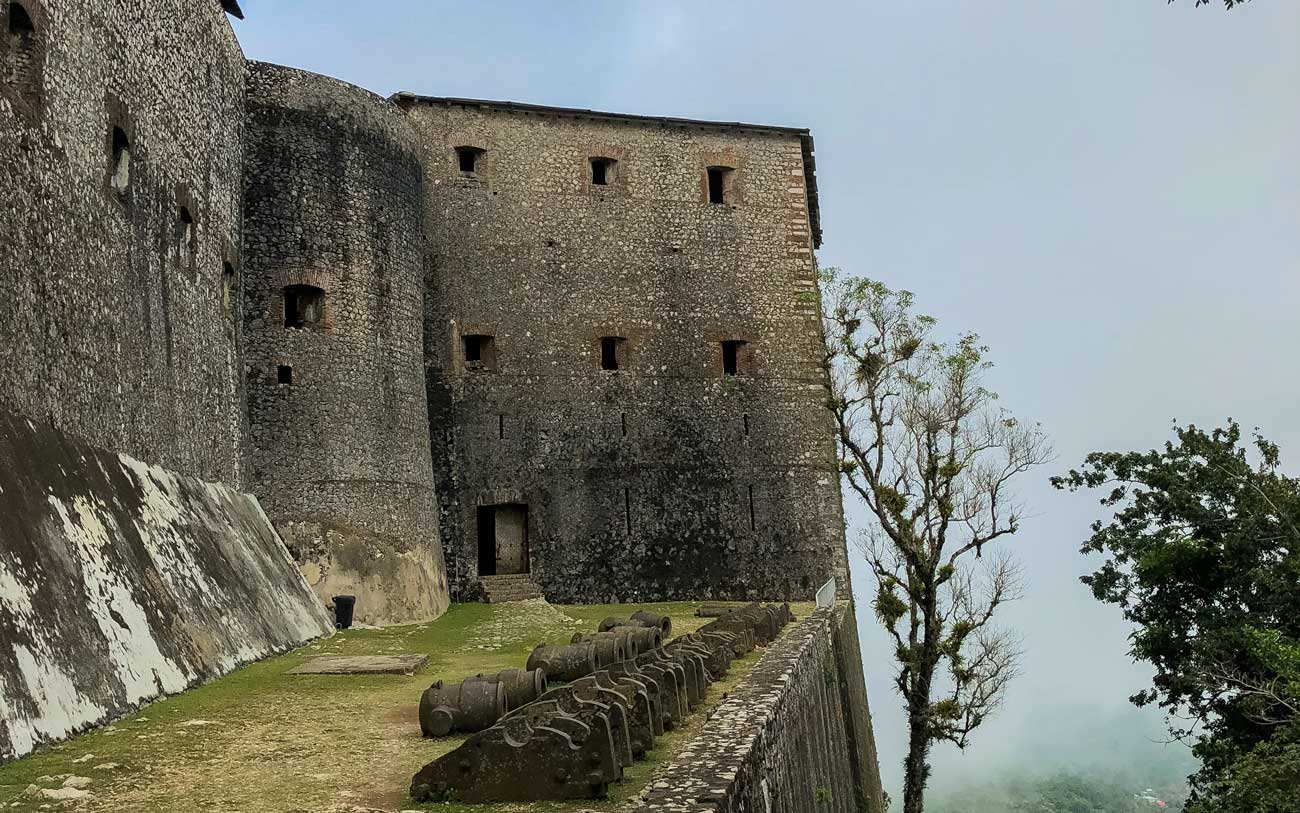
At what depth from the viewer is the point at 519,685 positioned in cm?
650

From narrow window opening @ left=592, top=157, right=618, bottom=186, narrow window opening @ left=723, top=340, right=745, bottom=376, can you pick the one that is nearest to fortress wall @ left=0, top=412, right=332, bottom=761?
narrow window opening @ left=723, top=340, right=745, bottom=376

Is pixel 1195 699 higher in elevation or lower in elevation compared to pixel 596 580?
lower

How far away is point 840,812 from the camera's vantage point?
977 cm

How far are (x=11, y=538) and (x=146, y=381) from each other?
14.4ft

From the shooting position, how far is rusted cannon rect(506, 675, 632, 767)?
467 cm

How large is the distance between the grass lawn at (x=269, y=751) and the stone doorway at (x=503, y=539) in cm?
952

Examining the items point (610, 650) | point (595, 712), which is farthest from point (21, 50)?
point (595, 712)

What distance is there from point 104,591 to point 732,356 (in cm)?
1488

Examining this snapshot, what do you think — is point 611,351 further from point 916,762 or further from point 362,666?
point 362,666

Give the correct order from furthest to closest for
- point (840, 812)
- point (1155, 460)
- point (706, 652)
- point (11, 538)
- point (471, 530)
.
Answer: point (471, 530) < point (1155, 460) < point (840, 812) < point (706, 652) < point (11, 538)

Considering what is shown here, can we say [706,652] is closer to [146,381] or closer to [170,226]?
[146,381]

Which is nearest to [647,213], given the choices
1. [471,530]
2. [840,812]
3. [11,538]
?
[471,530]

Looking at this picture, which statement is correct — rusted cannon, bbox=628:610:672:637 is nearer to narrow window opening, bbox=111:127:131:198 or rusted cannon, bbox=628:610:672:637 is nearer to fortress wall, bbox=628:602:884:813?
fortress wall, bbox=628:602:884:813

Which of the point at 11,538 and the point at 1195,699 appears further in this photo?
the point at 1195,699
